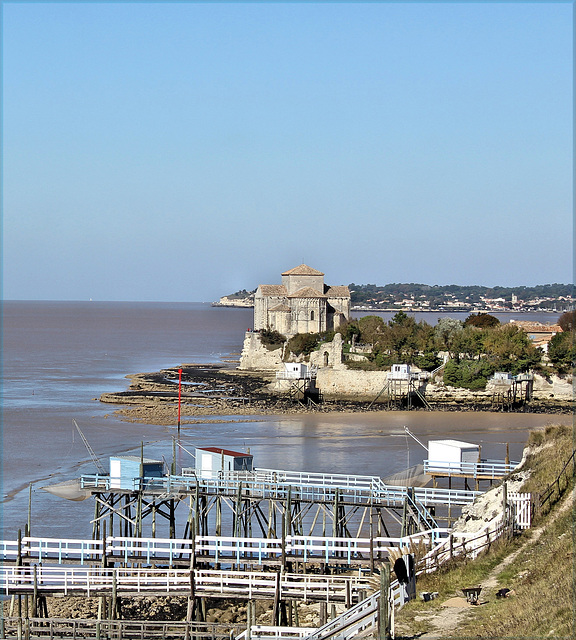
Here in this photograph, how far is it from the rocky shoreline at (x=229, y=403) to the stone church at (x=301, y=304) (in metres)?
16.2

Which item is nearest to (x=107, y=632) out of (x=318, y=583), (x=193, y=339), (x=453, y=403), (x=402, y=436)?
(x=318, y=583)

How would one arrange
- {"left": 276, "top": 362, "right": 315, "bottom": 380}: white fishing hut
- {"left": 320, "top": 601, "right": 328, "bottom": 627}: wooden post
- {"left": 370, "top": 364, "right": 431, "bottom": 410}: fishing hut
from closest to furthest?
{"left": 320, "top": 601, "right": 328, "bottom": 627}: wooden post < {"left": 370, "top": 364, "right": 431, "bottom": 410}: fishing hut < {"left": 276, "top": 362, "right": 315, "bottom": 380}: white fishing hut

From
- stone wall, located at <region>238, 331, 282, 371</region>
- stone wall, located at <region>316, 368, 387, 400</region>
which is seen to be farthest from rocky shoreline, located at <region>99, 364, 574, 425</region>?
stone wall, located at <region>238, 331, 282, 371</region>

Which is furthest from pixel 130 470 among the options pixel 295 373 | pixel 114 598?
pixel 295 373

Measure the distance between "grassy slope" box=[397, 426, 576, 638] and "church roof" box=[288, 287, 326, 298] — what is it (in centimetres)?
6021

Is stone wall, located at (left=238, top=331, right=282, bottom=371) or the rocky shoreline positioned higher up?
stone wall, located at (left=238, top=331, right=282, bottom=371)

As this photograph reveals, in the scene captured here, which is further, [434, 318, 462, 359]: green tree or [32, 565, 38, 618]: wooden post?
[434, 318, 462, 359]: green tree

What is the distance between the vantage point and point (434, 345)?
2362 inches

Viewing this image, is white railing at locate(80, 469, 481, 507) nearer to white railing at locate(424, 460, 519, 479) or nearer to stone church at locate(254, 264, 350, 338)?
white railing at locate(424, 460, 519, 479)

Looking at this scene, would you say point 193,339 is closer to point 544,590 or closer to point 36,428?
point 36,428

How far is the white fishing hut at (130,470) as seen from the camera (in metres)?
22.2

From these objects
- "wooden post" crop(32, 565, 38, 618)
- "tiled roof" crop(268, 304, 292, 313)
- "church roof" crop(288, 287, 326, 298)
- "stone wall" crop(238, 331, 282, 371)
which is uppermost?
"church roof" crop(288, 287, 326, 298)

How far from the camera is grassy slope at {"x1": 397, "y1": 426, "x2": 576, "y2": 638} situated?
1195 cm

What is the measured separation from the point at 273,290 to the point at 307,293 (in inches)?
158
